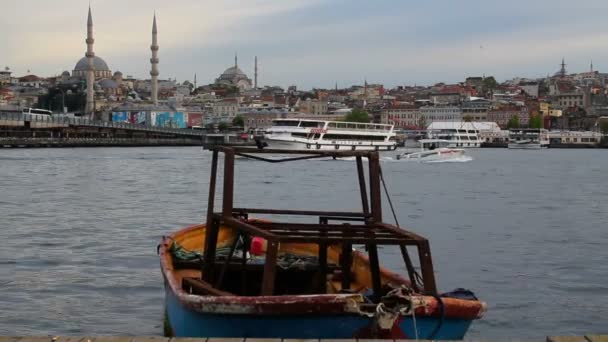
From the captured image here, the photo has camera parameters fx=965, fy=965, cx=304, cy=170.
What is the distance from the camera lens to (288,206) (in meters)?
21.5

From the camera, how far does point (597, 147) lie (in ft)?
318

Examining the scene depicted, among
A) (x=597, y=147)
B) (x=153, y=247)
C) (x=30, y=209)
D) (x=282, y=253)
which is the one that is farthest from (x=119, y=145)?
(x=282, y=253)

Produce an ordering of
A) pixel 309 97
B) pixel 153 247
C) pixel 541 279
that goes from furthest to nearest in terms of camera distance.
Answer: pixel 309 97 → pixel 153 247 → pixel 541 279

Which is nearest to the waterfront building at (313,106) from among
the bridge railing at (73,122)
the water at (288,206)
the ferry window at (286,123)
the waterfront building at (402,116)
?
the waterfront building at (402,116)

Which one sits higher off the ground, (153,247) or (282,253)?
(282,253)

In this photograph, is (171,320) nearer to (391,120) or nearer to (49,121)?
(49,121)

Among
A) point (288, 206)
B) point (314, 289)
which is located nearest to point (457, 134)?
point (288, 206)

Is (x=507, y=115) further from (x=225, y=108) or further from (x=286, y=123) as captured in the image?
(x=286, y=123)

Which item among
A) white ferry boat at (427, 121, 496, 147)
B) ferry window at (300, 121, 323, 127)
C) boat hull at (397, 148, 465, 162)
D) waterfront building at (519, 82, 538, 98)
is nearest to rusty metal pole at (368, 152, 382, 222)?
boat hull at (397, 148, 465, 162)

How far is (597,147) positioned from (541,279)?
9012 cm

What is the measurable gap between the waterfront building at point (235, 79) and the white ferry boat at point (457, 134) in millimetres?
76569

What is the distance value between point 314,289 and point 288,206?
1471 centimetres

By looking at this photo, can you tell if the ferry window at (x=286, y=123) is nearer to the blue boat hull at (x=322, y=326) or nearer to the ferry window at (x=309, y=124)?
the ferry window at (x=309, y=124)

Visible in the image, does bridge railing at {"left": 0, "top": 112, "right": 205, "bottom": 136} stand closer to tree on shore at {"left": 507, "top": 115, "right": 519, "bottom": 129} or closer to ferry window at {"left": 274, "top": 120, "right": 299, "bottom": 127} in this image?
ferry window at {"left": 274, "top": 120, "right": 299, "bottom": 127}
